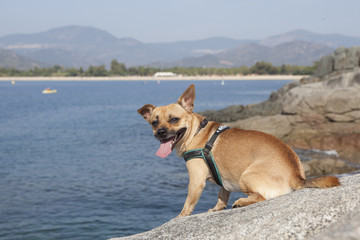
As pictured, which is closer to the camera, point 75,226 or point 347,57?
point 75,226

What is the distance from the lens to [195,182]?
6258mm

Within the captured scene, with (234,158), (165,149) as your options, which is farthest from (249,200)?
(165,149)

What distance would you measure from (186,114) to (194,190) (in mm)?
1226

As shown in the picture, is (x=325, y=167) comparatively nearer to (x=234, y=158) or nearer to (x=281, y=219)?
(x=234, y=158)

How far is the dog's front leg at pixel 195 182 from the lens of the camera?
245 inches

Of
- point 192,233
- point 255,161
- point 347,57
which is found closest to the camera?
point 192,233

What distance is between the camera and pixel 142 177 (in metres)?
20.3

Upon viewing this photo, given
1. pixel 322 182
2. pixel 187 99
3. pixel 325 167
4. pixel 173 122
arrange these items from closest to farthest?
pixel 322 182
pixel 173 122
pixel 187 99
pixel 325 167

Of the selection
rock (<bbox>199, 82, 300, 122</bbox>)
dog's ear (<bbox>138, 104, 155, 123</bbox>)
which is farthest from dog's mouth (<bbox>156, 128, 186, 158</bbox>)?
rock (<bbox>199, 82, 300, 122</bbox>)

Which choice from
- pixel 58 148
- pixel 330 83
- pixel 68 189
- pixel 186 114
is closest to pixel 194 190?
pixel 186 114

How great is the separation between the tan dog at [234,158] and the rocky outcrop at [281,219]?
1.02 ft

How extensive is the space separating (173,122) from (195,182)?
3.25ft

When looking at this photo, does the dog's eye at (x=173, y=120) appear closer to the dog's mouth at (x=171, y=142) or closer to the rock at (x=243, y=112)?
the dog's mouth at (x=171, y=142)

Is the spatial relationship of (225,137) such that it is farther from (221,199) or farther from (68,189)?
(68,189)
